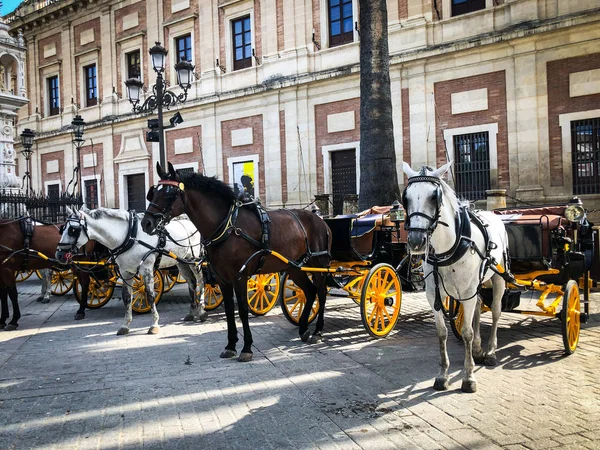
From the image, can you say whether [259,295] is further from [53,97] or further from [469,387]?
[53,97]

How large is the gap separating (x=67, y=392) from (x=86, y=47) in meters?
26.4

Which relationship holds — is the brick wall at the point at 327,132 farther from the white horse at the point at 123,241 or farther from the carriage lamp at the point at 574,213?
the carriage lamp at the point at 574,213

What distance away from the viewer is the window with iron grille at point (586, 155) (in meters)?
15.3

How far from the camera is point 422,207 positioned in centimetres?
445

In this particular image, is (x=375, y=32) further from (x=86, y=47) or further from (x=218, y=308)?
(x=86, y=47)

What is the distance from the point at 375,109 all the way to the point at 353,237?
208 inches

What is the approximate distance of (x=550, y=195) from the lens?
15852 millimetres

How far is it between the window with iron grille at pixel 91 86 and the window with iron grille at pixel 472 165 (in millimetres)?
18842

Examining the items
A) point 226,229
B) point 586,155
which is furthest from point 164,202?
point 586,155

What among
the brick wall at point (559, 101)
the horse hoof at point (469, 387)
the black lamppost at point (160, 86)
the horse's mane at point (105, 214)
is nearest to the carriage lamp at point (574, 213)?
the horse hoof at point (469, 387)

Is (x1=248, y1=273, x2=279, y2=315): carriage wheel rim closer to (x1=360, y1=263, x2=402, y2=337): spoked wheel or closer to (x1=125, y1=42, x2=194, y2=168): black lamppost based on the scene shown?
(x1=360, y1=263, x2=402, y2=337): spoked wheel

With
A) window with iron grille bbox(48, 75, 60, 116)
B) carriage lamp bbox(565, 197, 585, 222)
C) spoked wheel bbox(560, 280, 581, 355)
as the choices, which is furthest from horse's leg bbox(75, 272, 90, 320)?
window with iron grille bbox(48, 75, 60, 116)

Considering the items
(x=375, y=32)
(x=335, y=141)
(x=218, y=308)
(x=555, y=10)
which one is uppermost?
(x=555, y=10)

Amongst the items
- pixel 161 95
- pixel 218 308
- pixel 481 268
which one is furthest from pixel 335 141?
pixel 481 268
